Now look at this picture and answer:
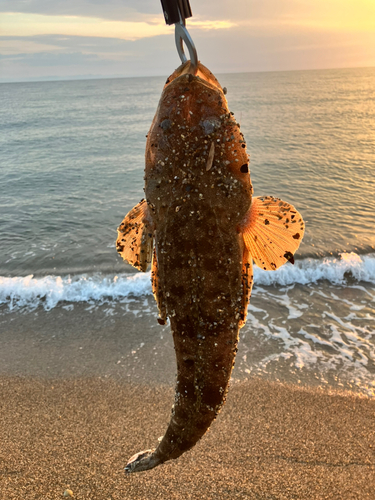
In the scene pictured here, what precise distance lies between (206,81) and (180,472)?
4666 millimetres

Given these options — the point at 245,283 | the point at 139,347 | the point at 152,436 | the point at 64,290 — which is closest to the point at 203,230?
the point at 245,283

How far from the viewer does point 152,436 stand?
537 cm

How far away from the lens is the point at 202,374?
92.4 inches

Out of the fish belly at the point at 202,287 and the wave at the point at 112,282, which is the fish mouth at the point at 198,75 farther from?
the wave at the point at 112,282

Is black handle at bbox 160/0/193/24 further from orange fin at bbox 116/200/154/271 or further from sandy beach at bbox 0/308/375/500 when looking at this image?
sandy beach at bbox 0/308/375/500

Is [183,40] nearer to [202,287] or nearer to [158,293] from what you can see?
[202,287]

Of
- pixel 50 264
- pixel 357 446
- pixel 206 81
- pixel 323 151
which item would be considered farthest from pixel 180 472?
pixel 323 151

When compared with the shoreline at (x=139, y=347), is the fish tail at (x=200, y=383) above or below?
above

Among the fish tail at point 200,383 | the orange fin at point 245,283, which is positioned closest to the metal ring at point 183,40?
the orange fin at point 245,283

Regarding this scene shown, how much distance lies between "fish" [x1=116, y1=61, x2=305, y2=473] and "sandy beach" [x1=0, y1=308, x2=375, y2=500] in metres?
2.92

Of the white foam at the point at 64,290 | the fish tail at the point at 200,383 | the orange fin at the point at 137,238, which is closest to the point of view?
the fish tail at the point at 200,383

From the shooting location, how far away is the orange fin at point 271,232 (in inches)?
93.4

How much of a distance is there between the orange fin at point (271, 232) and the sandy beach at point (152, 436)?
11.5 ft

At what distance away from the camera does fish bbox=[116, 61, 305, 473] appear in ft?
7.05
